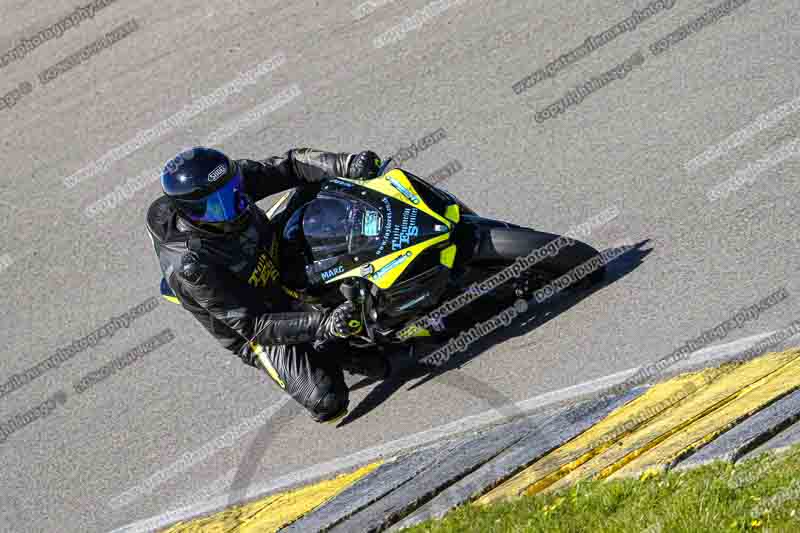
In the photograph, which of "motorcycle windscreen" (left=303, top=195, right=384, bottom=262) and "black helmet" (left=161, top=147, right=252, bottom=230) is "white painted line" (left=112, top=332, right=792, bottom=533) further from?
"black helmet" (left=161, top=147, right=252, bottom=230)

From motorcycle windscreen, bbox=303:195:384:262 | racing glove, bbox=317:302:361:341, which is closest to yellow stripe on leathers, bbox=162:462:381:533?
racing glove, bbox=317:302:361:341

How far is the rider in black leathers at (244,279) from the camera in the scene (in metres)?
7.19

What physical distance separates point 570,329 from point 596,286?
0.49 metres

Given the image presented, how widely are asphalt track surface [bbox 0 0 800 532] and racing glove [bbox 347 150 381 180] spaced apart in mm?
1596

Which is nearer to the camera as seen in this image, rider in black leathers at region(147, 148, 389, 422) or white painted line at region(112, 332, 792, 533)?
white painted line at region(112, 332, 792, 533)

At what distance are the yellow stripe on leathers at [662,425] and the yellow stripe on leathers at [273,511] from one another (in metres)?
1.62

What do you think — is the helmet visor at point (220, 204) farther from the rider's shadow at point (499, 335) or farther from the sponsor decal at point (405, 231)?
the rider's shadow at point (499, 335)

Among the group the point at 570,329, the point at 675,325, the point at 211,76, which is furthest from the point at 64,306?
the point at 675,325

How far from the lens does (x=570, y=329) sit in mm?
7613

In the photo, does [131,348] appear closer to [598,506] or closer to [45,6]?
[598,506]

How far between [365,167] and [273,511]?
264 cm

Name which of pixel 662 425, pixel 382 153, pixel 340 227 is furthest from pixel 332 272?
pixel 382 153

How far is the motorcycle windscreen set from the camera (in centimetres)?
734

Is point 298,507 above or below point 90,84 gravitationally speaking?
below
